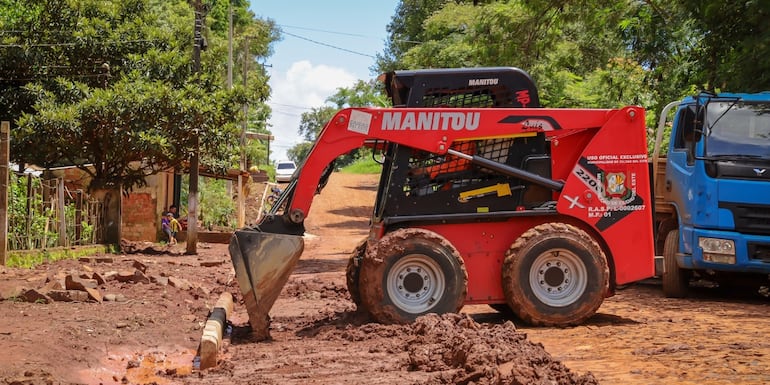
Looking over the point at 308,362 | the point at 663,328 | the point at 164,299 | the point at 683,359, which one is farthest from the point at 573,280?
the point at 164,299

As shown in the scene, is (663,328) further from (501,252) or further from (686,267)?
(686,267)

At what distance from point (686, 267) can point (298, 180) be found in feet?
18.1

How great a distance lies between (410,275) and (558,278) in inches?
65.9

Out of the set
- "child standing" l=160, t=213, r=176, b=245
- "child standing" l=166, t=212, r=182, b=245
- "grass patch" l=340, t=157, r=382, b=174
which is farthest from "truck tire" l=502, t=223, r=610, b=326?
"grass patch" l=340, t=157, r=382, b=174

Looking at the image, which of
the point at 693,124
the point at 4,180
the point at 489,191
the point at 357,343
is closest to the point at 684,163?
the point at 693,124

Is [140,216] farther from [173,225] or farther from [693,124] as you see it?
[693,124]

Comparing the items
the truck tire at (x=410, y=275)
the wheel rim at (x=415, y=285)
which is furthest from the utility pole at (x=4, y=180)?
the wheel rim at (x=415, y=285)

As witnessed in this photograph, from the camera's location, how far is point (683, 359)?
784 centimetres

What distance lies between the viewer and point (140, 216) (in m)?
30.6

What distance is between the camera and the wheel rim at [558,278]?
33.9 ft

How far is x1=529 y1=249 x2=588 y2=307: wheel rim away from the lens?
10.3 metres

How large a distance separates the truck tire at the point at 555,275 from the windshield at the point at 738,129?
285cm

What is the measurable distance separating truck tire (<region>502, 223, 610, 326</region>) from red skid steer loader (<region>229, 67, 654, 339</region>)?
12 millimetres

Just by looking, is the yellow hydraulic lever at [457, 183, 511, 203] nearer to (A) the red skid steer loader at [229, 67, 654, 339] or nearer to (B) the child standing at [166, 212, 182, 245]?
(A) the red skid steer loader at [229, 67, 654, 339]
